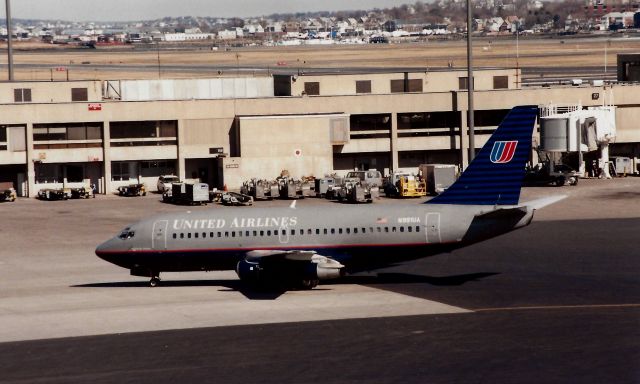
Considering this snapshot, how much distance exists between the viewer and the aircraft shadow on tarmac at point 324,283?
5712cm

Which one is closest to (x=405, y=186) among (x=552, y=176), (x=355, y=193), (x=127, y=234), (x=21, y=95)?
(x=355, y=193)

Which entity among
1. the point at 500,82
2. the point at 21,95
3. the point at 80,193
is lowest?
the point at 80,193

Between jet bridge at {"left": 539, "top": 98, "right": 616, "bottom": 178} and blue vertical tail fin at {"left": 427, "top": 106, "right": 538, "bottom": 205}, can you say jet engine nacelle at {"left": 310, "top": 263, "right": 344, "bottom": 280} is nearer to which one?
blue vertical tail fin at {"left": 427, "top": 106, "right": 538, "bottom": 205}

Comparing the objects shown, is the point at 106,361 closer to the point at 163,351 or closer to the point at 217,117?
the point at 163,351

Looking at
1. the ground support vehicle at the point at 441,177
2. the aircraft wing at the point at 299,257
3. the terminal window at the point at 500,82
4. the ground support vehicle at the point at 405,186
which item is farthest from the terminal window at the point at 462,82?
the aircraft wing at the point at 299,257

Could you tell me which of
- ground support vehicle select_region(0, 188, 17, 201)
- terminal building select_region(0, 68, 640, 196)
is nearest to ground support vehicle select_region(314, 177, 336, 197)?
terminal building select_region(0, 68, 640, 196)

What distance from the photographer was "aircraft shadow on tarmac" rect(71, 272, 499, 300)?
57.1 metres

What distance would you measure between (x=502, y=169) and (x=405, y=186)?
4786 centimetres

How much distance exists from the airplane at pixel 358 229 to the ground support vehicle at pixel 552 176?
5033 cm

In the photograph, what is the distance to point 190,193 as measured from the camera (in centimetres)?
10044

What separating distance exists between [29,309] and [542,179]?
64.8m

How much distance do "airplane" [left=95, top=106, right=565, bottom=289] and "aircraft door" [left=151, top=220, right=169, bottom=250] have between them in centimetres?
5

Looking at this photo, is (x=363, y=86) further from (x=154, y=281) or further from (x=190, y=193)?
(x=154, y=281)

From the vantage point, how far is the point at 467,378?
126 feet
